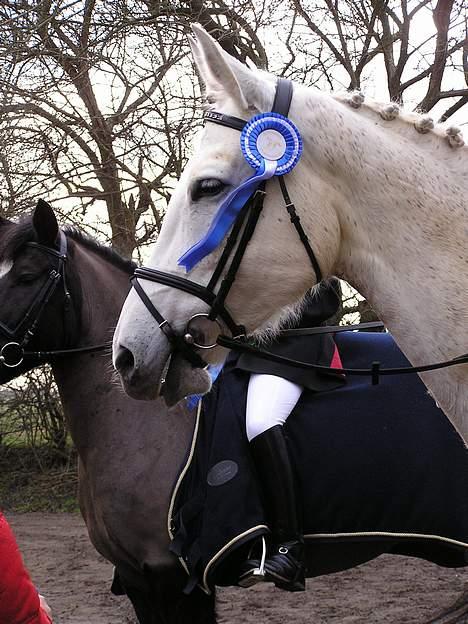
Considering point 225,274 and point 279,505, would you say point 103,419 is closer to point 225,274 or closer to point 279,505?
point 279,505

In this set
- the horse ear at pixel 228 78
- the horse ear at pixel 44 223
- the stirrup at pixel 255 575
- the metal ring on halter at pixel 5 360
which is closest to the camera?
the horse ear at pixel 228 78

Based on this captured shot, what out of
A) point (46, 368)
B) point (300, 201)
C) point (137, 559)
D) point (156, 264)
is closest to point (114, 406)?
point (137, 559)

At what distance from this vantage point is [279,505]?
2850 millimetres

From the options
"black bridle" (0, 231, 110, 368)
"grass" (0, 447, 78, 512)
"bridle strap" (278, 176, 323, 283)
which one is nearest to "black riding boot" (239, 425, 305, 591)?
"black bridle" (0, 231, 110, 368)

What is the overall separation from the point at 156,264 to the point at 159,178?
508 cm

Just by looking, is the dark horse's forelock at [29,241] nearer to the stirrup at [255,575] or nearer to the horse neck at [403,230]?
the stirrup at [255,575]

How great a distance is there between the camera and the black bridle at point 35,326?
3096mm

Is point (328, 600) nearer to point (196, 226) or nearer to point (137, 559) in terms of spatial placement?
point (137, 559)

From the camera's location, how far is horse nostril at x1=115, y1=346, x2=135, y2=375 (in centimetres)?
178

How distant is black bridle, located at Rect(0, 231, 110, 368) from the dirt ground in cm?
238

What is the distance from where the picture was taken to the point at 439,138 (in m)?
1.87

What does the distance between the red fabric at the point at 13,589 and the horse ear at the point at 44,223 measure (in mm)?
1600

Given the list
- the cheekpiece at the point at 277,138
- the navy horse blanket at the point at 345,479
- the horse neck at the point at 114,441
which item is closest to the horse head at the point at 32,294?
the horse neck at the point at 114,441

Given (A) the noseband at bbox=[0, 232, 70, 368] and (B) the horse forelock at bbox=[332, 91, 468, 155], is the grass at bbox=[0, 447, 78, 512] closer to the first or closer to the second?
(A) the noseband at bbox=[0, 232, 70, 368]
